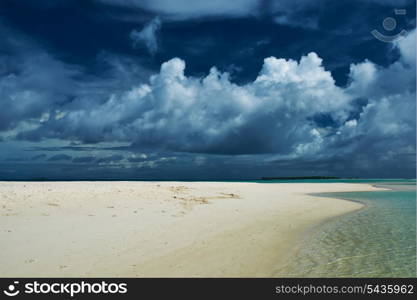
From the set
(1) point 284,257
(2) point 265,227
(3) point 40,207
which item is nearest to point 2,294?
(1) point 284,257

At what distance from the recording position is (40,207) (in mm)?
19531

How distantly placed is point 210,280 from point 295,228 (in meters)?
9.26

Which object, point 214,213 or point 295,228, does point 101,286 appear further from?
point 214,213
